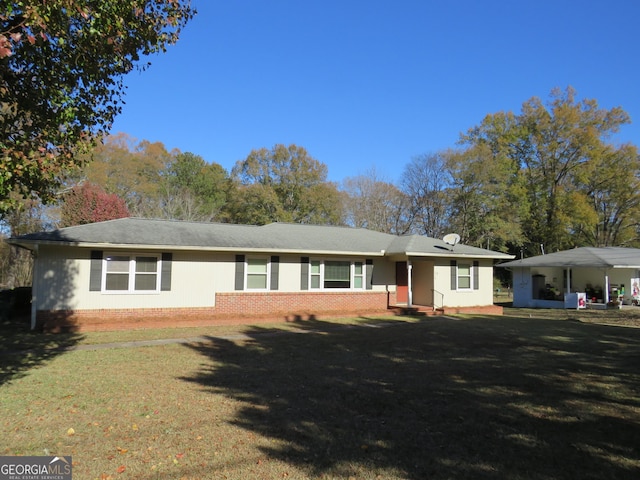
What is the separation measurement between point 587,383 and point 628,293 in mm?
21842

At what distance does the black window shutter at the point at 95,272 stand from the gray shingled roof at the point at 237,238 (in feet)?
2.04

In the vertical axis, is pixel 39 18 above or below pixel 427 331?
above

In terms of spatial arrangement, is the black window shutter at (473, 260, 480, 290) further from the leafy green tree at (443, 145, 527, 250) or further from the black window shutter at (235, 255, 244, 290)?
the leafy green tree at (443, 145, 527, 250)

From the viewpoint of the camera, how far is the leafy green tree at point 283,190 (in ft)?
136

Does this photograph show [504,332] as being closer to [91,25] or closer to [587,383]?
[587,383]

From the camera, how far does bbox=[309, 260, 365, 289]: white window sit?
59.4 feet

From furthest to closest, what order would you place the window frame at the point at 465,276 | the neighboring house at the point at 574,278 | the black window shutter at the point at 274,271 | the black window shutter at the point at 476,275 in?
1. the neighboring house at the point at 574,278
2. the black window shutter at the point at 476,275
3. the window frame at the point at 465,276
4. the black window shutter at the point at 274,271

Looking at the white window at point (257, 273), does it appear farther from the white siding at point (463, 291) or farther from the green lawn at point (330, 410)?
the white siding at point (463, 291)

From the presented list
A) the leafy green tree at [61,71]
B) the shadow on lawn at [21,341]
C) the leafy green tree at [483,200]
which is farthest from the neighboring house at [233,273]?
the leafy green tree at [483,200]

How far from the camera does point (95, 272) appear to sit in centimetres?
1423

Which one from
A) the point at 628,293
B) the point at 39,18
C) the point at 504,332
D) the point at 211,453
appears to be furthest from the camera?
the point at 628,293

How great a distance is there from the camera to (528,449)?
14.6 feet

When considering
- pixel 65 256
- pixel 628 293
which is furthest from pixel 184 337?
pixel 628 293

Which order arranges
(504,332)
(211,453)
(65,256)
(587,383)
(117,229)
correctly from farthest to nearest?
(117,229), (65,256), (504,332), (587,383), (211,453)
